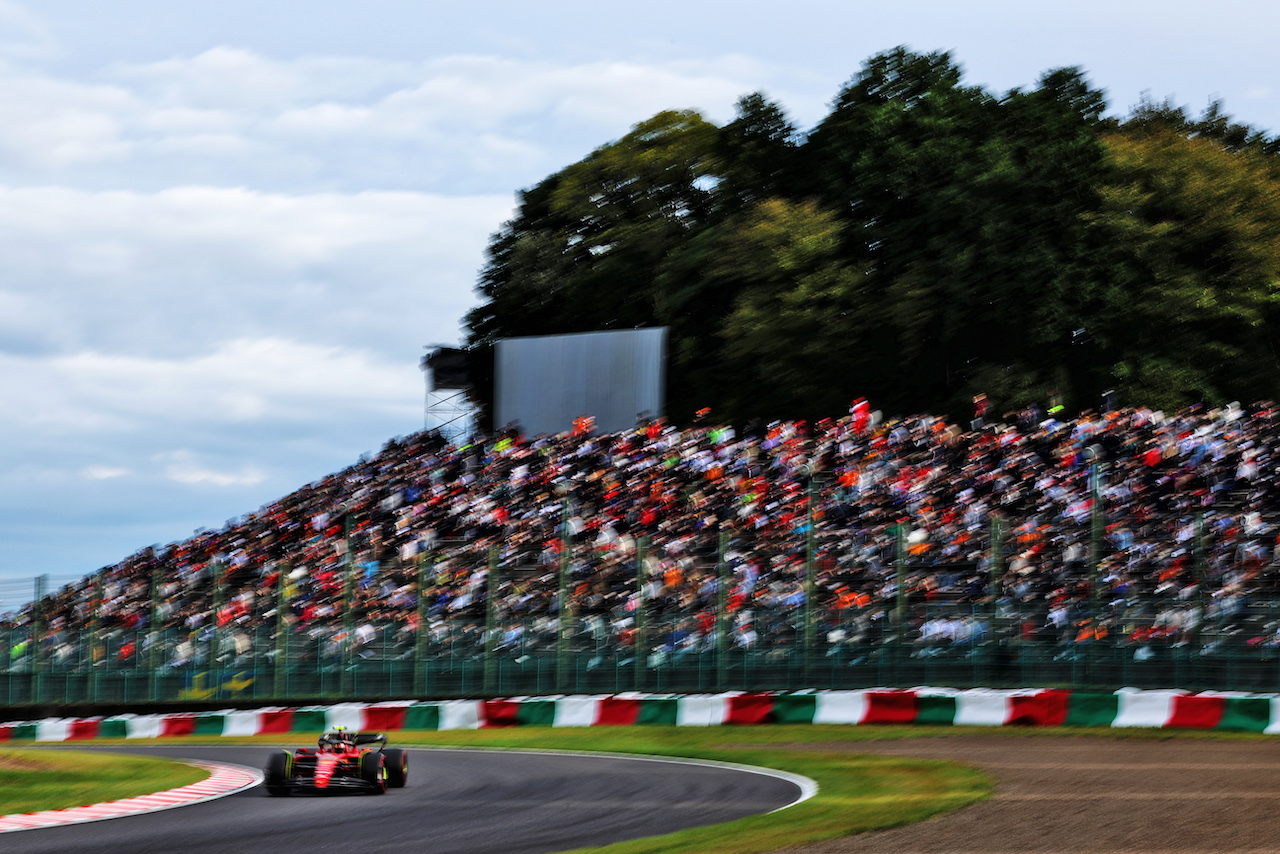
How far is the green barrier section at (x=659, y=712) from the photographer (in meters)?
23.3

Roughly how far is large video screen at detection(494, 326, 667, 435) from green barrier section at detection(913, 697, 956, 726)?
19048 mm

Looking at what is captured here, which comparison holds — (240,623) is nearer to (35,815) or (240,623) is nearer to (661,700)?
(661,700)

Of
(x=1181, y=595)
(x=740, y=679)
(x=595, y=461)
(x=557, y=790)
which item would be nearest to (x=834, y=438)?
(x=595, y=461)

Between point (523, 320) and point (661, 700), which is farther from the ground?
point (523, 320)

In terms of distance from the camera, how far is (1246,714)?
19.3 m

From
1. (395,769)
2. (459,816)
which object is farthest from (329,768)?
(459,816)

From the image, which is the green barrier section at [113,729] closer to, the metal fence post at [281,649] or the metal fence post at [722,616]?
the metal fence post at [281,649]

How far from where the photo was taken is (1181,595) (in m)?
21.3

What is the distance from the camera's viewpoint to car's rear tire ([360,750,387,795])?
1464cm

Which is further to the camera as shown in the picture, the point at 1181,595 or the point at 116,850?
the point at 1181,595

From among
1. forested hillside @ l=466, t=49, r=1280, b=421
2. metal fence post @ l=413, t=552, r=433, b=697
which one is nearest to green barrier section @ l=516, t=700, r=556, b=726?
metal fence post @ l=413, t=552, r=433, b=697

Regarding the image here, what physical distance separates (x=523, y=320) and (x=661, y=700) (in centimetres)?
3291

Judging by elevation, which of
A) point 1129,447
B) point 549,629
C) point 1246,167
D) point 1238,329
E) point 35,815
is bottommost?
point 35,815

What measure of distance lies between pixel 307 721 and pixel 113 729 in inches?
174
